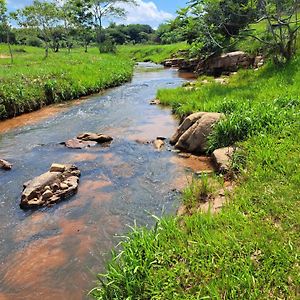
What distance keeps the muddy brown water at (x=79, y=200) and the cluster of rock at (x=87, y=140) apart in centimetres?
28

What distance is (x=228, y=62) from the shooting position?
23.1m

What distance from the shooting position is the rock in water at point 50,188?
6906 mm

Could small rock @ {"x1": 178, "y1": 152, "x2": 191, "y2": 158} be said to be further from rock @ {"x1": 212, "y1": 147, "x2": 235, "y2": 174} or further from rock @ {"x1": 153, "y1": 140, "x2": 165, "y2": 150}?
rock @ {"x1": 212, "y1": 147, "x2": 235, "y2": 174}

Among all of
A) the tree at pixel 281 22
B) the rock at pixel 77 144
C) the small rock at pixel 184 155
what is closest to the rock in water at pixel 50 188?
the rock at pixel 77 144

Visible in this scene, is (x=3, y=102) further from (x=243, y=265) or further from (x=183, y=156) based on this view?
(x=243, y=265)

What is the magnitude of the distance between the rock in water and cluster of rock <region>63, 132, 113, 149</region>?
2598 mm

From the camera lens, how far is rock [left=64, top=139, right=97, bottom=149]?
10.6 metres

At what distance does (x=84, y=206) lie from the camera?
22.4 ft

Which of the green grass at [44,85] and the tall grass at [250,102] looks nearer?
the tall grass at [250,102]

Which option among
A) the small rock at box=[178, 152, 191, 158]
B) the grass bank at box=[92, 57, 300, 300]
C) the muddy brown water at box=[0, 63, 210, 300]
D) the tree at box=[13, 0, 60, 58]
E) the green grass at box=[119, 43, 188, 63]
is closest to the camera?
the grass bank at box=[92, 57, 300, 300]

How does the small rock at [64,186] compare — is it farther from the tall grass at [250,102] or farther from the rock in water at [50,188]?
the tall grass at [250,102]

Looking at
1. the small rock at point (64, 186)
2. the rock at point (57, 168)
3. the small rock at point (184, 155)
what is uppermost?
the rock at point (57, 168)

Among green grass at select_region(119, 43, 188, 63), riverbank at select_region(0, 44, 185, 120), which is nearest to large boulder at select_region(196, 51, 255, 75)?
riverbank at select_region(0, 44, 185, 120)

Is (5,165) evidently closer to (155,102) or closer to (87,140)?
(87,140)
